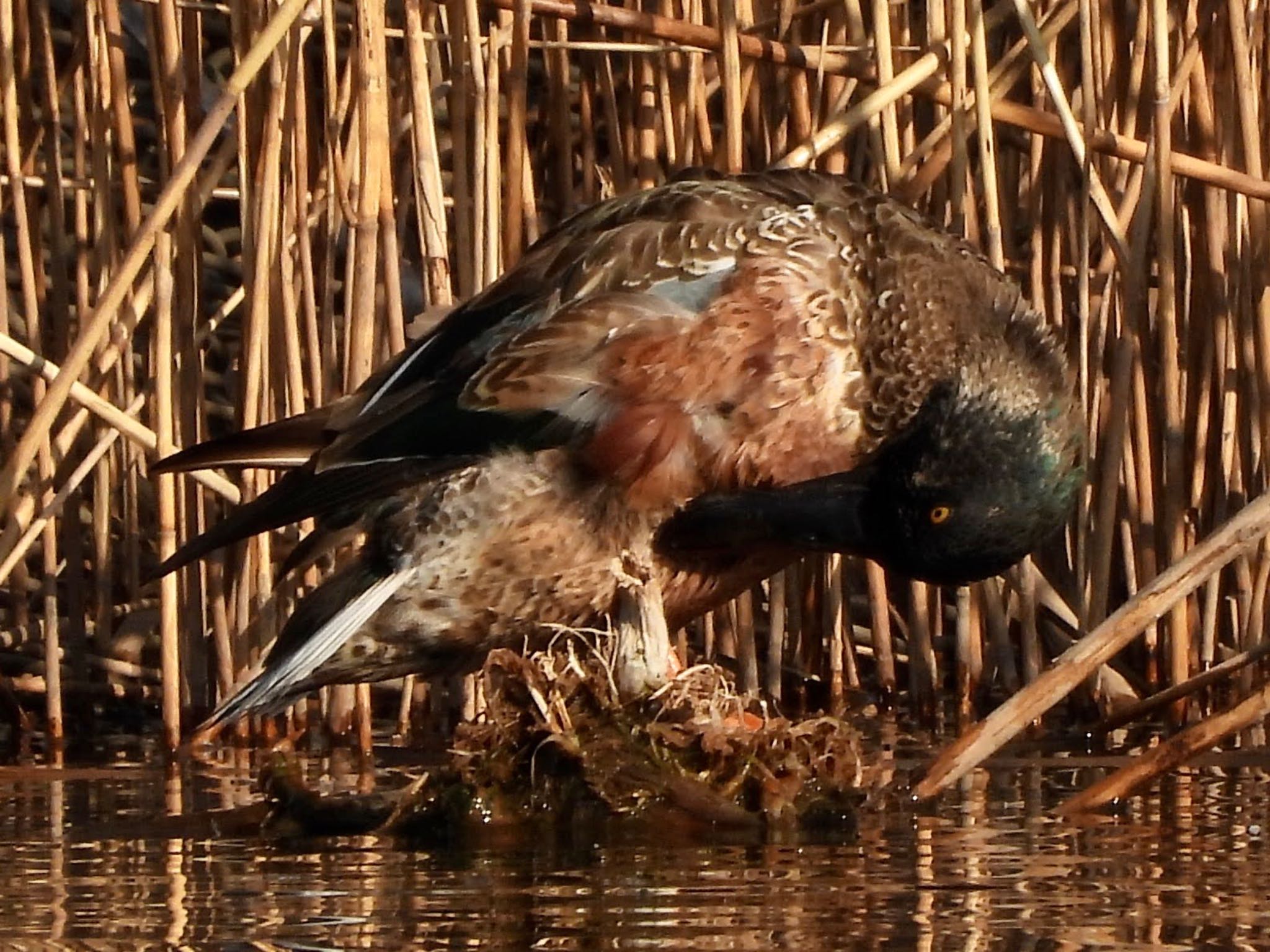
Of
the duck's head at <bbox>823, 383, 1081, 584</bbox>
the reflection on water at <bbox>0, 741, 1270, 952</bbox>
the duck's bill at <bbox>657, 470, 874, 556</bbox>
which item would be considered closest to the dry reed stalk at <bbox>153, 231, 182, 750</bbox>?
the reflection on water at <bbox>0, 741, 1270, 952</bbox>

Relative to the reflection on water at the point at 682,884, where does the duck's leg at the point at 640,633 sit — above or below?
above

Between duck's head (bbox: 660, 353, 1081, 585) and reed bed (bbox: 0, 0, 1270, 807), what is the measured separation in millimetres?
709

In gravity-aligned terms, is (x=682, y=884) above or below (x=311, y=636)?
below

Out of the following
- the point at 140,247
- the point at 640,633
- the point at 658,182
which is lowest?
the point at 640,633

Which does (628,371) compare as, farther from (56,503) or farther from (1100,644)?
(56,503)

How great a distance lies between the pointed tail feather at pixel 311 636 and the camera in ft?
15.8

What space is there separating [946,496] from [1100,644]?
1.23 feet

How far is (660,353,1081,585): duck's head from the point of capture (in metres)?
4.48

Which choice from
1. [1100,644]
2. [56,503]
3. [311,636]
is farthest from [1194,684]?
[56,503]

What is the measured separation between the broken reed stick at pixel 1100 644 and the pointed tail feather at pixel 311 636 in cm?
119

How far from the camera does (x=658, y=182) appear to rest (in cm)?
593

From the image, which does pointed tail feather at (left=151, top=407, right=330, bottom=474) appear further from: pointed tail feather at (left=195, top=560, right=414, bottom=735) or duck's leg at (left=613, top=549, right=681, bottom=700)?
duck's leg at (left=613, top=549, right=681, bottom=700)

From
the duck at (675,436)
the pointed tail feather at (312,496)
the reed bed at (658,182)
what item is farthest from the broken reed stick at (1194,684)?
the pointed tail feather at (312,496)

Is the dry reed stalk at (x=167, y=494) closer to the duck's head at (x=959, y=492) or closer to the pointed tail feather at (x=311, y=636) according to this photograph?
the pointed tail feather at (x=311, y=636)
